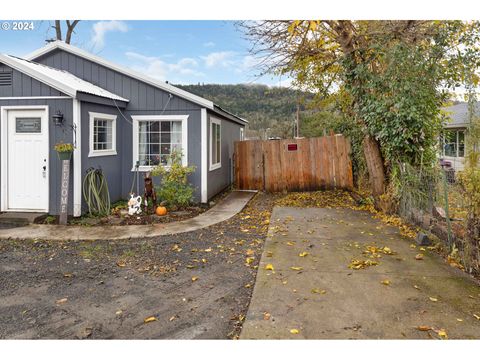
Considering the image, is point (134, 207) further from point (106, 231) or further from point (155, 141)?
point (155, 141)

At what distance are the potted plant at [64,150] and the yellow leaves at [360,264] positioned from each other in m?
5.65

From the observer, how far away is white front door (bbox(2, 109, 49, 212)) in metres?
7.47

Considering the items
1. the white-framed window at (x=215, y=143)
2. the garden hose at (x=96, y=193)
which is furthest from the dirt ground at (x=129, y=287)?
the white-framed window at (x=215, y=143)

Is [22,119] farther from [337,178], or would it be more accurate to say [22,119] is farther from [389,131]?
[337,178]

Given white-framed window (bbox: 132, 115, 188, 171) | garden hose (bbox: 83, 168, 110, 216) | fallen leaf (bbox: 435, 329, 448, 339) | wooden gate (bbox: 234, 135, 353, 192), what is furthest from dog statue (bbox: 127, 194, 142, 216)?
fallen leaf (bbox: 435, 329, 448, 339)

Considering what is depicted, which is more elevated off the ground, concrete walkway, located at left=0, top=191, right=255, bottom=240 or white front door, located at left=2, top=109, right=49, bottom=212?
white front door, located at left=2, top=109, right=49, bottom=212

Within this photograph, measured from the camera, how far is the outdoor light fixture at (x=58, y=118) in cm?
722

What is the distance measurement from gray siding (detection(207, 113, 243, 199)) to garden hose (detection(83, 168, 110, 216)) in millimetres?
2615

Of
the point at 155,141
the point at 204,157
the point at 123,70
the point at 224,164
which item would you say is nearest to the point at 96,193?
the point at 155,141

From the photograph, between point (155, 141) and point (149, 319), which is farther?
point (155, 141)

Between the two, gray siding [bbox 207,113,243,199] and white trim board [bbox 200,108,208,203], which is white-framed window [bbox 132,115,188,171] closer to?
white trim board [bbox 200,108,208,203]

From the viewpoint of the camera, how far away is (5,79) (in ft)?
24.4

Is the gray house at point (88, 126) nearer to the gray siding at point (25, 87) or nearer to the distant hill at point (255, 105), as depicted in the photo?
the gray siding at point (25, 87)

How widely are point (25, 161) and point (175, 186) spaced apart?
3171mm
